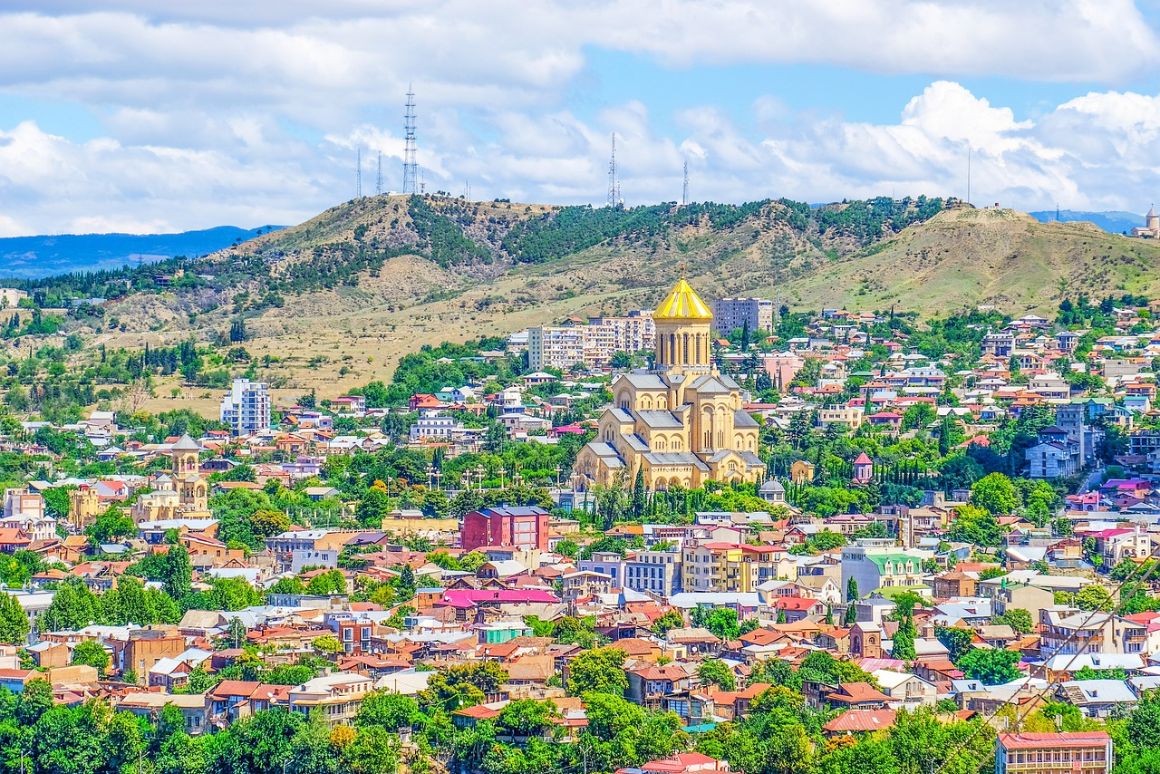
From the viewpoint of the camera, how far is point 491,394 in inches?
4454

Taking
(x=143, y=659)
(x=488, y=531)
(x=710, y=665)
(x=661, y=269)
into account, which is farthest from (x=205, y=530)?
(x=661, y=269)

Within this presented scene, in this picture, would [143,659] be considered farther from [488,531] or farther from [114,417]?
[114,417]

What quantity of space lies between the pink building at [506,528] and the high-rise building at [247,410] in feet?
103

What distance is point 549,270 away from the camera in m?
160

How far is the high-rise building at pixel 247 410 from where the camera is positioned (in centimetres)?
10981

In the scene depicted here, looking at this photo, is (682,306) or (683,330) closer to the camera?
(682,306)

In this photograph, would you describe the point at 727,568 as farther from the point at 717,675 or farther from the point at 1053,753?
the point at 1053,753

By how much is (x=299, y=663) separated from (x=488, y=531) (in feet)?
59.2

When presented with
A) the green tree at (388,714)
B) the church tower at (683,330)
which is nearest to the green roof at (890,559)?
the green tree at (388,714)

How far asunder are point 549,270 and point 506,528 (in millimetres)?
82569

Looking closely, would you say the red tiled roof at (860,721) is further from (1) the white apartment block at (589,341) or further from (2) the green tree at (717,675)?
(1) the white apartment block at (589,341)

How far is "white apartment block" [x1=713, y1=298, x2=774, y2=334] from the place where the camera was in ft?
416

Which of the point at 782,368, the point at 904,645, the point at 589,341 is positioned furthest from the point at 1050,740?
the point at 589,341

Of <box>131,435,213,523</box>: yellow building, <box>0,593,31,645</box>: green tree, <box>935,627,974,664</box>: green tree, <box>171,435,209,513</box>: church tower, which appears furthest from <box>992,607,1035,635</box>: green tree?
<box>171,435,209,513</box>: church tower
